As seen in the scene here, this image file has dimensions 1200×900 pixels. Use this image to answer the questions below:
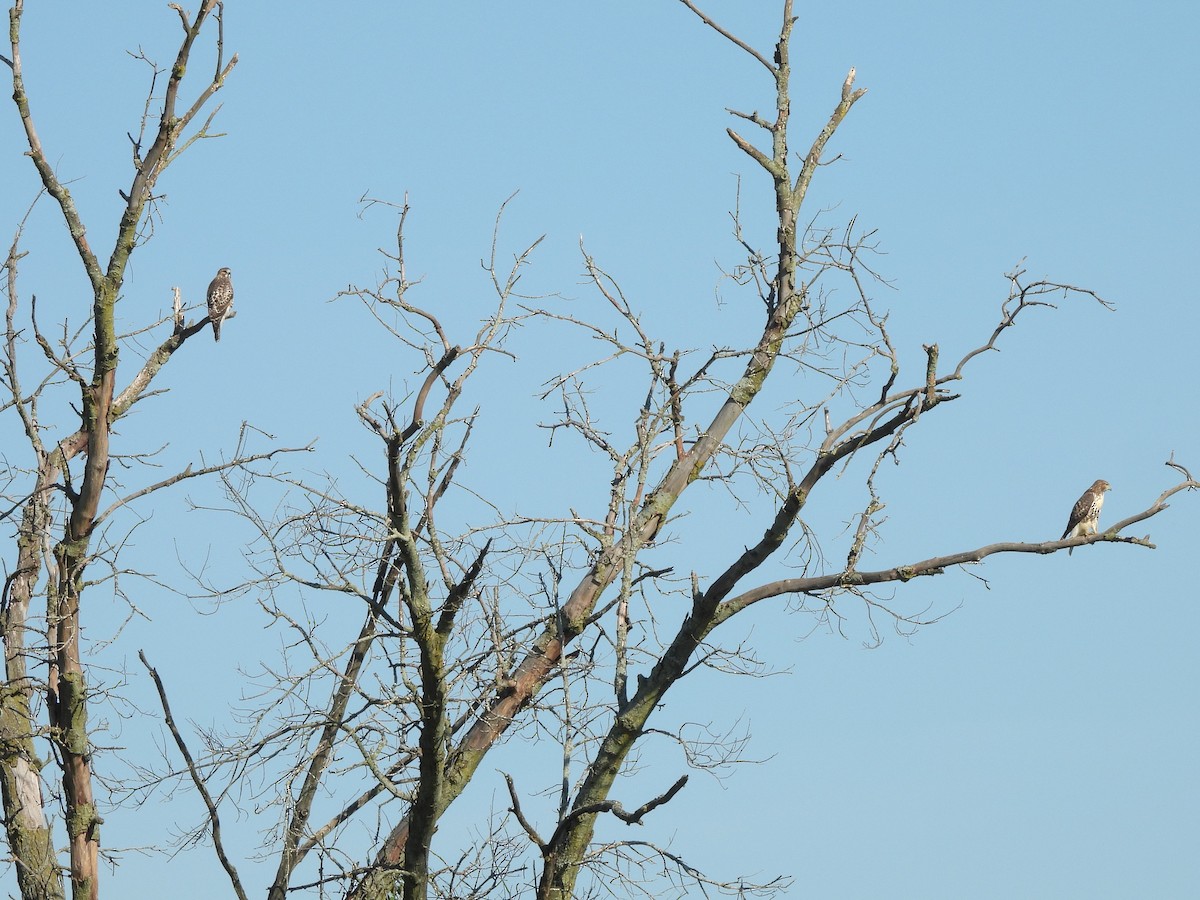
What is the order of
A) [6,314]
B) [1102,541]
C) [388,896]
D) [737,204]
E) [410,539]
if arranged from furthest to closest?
[6,314], [737,204], [388,896], [1102,541], [410,539]

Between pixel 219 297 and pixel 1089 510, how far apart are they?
1011 cm

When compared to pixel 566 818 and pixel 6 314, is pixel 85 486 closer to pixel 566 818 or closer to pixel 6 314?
pixel 6 314

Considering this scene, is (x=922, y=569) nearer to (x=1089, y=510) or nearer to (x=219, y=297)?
(x=1089, y=510)

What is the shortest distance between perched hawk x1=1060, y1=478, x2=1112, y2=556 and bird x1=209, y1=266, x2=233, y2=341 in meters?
9.58

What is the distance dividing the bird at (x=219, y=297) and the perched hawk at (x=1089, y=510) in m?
9.58

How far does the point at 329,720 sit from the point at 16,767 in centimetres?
328

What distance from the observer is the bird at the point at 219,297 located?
1755cm

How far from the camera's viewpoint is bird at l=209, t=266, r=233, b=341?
17.5 m

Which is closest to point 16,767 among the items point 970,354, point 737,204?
point 737,204

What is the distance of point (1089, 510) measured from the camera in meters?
12.8

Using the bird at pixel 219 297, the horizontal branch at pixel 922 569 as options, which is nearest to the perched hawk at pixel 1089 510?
the horizontal branch at pixel 922 569

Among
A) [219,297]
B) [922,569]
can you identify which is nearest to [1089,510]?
[922,569]

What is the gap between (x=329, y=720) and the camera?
8.62m

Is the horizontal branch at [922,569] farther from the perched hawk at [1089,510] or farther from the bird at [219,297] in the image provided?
the bird at [219,297]
